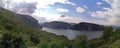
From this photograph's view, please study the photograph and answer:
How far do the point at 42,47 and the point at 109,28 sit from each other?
86.0 meters

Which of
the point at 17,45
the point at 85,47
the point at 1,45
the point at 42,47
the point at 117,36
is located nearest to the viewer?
the point at 1,45

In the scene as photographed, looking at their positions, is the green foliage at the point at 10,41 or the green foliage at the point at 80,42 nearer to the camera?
the green foliage at the point at 10,41

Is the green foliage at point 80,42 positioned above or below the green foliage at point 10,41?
below

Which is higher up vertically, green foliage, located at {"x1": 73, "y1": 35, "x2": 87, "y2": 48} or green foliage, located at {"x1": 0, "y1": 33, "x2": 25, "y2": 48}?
green foliage, located at {"x1": 0, "y1": 33, "x2": 25, "y2": 48}

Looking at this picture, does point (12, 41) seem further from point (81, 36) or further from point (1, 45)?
point (81, 36)

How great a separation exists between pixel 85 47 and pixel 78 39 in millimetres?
9917

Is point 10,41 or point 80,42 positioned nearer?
point 10,41

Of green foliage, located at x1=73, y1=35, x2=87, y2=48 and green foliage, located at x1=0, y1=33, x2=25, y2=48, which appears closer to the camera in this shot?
green foliage, located at x1=0, y1=33, x2=25, y2=48

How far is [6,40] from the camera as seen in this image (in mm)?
107938

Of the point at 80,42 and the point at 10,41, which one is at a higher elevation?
the point at 10,41

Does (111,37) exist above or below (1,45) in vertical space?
below

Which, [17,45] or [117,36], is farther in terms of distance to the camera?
[117,36]

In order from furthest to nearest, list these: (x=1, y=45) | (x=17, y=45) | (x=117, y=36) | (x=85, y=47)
Result: (x=117, y=36) < (x=85, y=47) < (x=17, y=45) < (x=1, y=45)

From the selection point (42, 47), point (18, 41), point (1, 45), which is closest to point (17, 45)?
point (18, 41)
